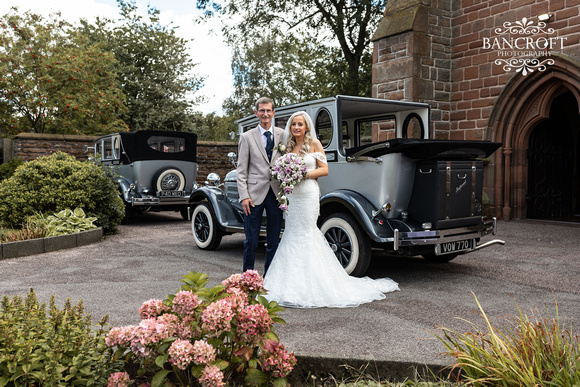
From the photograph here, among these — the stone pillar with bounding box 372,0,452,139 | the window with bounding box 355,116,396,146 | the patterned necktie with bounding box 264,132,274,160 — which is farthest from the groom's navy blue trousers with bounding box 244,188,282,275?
the stone pillar with bounding box 372,0,452,139

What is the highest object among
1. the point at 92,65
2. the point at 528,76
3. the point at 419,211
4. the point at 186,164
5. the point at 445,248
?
the point at 92,65

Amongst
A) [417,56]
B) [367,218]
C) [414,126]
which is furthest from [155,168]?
[367,218]

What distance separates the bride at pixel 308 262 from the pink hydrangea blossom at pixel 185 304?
2269 millimetres

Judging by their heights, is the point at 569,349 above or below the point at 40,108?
below

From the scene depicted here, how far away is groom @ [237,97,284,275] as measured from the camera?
528 cm

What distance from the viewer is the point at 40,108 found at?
21656 mm

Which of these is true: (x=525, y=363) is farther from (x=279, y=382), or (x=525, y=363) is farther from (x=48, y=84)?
(x=48, y=84)

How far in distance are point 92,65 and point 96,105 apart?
208 cm

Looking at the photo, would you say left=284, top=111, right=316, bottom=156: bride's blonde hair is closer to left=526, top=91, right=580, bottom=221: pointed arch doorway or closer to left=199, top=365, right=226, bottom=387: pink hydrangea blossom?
left=199, top=365, right=226, bottom=387: pink hydrangea blossom

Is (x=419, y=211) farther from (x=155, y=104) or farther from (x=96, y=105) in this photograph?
(x=155, y=104)

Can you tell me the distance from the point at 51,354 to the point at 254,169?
3.14 metres

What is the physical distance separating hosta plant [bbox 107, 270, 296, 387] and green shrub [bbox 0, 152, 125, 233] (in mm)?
7624

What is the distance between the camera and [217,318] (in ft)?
7.79

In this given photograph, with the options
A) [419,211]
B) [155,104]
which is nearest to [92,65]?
[155,104]
